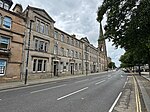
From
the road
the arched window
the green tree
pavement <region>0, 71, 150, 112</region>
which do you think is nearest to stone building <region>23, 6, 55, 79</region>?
the arched window

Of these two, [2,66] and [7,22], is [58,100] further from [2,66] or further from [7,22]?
[7,22]

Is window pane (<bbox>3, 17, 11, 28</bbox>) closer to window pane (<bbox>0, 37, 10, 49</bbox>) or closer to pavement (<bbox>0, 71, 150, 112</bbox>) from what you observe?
window pane (<bbox>0, 37, 10, 49</bbox>)

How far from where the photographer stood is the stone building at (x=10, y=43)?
830 inches

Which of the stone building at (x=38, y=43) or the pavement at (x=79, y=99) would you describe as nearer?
the pavement at (x=79, y=99)

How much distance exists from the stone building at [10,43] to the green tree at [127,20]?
15331 millimetres

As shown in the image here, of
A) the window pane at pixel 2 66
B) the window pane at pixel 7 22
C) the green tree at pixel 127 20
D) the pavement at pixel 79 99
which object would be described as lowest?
the pavement at pixel 79 99

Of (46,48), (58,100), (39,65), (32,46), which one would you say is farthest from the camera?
(46,48)

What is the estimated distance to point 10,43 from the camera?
73.3 feet

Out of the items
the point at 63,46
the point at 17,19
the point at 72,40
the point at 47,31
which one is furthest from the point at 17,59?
the point at 72,40

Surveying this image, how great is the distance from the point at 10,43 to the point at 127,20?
17.7 m

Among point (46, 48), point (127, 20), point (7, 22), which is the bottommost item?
point (127, 20)

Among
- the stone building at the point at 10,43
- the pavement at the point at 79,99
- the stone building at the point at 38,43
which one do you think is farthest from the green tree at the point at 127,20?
the stone building at the point at 38,43

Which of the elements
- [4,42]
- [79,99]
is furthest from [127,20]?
[4,42]

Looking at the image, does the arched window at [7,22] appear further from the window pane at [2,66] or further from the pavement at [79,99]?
the pavement at [79,99]
